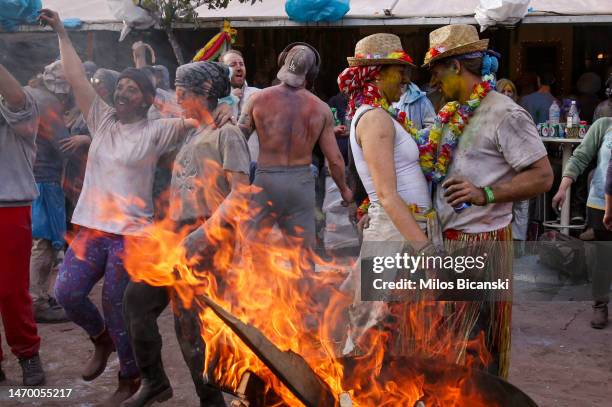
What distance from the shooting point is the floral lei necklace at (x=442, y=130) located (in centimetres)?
402

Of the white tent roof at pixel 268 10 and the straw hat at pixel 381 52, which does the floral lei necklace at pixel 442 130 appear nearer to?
the straw hat at pixel 381 52

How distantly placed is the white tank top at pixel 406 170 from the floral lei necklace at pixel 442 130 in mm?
51

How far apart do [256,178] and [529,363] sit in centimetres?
247

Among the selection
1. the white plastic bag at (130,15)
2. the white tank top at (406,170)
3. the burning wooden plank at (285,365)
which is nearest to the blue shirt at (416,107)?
the white tank top at (406,170)

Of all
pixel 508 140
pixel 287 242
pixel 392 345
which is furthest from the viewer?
pixel 287 242

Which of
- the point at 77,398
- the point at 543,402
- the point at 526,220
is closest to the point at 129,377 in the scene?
the point at 77,398

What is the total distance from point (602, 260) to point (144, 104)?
3.96 meters

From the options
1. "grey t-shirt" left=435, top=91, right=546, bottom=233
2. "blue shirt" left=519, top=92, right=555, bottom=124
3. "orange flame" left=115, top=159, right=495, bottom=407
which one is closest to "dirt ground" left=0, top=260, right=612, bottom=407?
"orange flame" left=115, top=159, right=495, bottom=407

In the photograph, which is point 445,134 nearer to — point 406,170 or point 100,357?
point 406,170

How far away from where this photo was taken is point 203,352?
14.7ft

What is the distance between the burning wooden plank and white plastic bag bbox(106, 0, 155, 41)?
7.57m

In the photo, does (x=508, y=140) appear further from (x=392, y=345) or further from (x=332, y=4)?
(x=332, y=4)

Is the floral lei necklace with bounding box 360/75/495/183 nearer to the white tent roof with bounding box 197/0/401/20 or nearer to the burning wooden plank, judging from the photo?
the burning wooden plank

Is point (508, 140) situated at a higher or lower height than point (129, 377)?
higher
